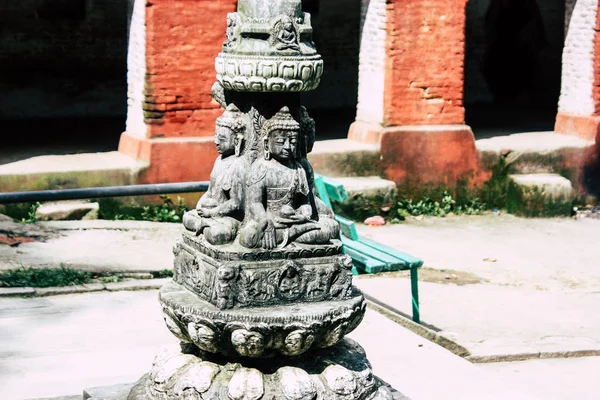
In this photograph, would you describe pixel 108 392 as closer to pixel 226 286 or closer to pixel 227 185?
pixel 226 286

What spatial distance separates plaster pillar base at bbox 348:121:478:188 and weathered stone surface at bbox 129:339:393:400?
21.5 feet

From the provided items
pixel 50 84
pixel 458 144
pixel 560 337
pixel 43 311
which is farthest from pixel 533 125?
pixel 43 311

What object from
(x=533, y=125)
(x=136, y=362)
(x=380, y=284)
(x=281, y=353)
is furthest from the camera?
(x=533, y=125)

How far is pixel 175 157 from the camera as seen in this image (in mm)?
10930

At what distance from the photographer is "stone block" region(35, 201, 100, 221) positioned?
34.3 ft

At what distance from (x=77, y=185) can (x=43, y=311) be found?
331 cm

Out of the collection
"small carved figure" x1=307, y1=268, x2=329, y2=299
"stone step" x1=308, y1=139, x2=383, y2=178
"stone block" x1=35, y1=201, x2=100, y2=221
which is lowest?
"stone block" x1=35, y1=201, x2=100, y2=221

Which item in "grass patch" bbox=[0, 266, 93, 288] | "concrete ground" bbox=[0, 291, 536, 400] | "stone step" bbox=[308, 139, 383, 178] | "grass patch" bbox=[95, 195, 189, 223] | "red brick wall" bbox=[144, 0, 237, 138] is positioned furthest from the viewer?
"stone step" bbox=[308, 139, 383, 178]

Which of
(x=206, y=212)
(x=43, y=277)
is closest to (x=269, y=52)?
(x=206, y=212)

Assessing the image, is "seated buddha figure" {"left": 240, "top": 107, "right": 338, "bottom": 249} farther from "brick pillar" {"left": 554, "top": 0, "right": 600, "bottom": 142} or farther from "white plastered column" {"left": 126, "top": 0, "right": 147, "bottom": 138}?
"brick pillar" {"left": 554, "top": 0, "right": 600, "bottom": 142}

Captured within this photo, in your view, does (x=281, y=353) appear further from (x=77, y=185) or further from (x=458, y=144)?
(x=458, y=144)

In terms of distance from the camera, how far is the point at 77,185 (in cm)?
1066

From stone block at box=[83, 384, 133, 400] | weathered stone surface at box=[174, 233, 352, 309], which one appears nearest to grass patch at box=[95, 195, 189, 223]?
stone block at box=[83, 384, 133, 400]

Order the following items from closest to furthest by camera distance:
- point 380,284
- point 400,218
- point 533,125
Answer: point 380,284, point 400,218, point 533,125
